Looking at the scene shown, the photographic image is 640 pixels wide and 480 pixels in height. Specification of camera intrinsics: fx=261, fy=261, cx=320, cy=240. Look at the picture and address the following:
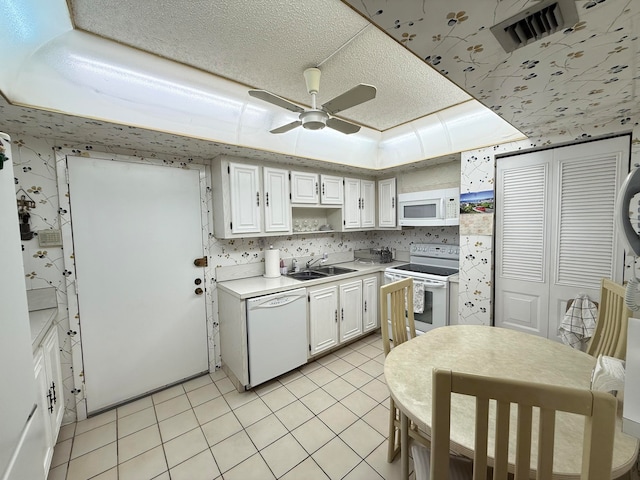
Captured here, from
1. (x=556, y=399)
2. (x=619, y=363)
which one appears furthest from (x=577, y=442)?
(x=556, y=399)

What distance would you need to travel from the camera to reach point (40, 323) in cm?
170

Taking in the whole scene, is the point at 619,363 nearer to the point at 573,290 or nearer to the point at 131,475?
the point at 573,290

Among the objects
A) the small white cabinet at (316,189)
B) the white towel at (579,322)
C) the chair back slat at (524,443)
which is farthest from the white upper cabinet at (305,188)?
the chair back slat at (524,443)

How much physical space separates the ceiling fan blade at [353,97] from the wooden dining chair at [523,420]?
4.33 ft

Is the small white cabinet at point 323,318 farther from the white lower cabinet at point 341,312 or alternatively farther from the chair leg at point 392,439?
the chair leg at point 392,439

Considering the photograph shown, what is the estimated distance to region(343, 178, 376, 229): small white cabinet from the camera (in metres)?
3.45

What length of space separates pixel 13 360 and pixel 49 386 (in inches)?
40.0

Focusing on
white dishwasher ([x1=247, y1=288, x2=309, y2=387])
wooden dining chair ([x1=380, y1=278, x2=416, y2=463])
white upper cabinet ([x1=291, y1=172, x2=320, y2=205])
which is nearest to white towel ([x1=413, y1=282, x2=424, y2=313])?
wooden dining chair ([x1=380, y1=278, x2=416, y2=463])

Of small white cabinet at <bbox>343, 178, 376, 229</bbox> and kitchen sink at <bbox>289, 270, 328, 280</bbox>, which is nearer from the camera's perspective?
kitchen sink at <bbox>289, 270, 328, 280</bbox>

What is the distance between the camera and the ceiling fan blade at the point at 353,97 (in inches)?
53.5

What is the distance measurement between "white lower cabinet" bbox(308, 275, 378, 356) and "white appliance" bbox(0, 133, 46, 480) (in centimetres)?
199

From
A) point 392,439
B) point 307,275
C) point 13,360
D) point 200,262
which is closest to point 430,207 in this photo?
point 307,275

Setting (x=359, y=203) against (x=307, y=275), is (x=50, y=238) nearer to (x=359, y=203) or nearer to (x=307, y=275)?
(x=307, y=275)

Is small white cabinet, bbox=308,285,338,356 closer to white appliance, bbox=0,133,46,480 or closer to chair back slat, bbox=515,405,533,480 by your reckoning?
white appliance, bbox=0,133,46,480
